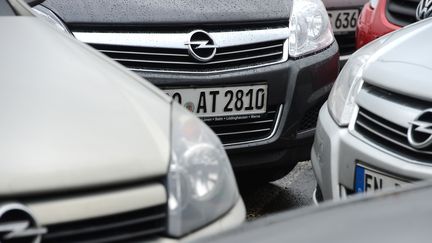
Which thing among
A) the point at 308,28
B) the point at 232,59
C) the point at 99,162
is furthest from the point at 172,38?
the point at 99,162

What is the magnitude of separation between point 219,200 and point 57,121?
1.70ft

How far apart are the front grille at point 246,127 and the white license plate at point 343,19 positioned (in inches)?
104

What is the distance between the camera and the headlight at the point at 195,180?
2527 mm

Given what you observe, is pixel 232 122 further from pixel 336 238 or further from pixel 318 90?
pixel 336 238

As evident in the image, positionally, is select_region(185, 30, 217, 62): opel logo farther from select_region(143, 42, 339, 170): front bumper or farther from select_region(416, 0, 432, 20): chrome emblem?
select_region(416, 0, 432, 20): chrome emblem

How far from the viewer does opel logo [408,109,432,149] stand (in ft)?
10.8

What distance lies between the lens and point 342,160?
3594 millimetres

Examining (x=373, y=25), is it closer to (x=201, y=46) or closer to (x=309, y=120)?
(x=309, y=120)

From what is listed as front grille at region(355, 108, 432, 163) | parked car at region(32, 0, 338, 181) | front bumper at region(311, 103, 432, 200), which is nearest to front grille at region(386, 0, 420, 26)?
parked car at region(32, 0, 338, 181)

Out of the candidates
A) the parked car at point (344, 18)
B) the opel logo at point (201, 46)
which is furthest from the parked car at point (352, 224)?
the parked car at point (344, 18)

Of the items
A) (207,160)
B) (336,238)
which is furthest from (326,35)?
(336,238)

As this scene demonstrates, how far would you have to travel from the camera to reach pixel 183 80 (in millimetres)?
4410

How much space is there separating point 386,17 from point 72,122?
3.62 m

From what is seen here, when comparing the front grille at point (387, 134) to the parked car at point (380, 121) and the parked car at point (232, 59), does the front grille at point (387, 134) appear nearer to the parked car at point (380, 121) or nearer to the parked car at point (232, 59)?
the parked car at point (380, 121)
